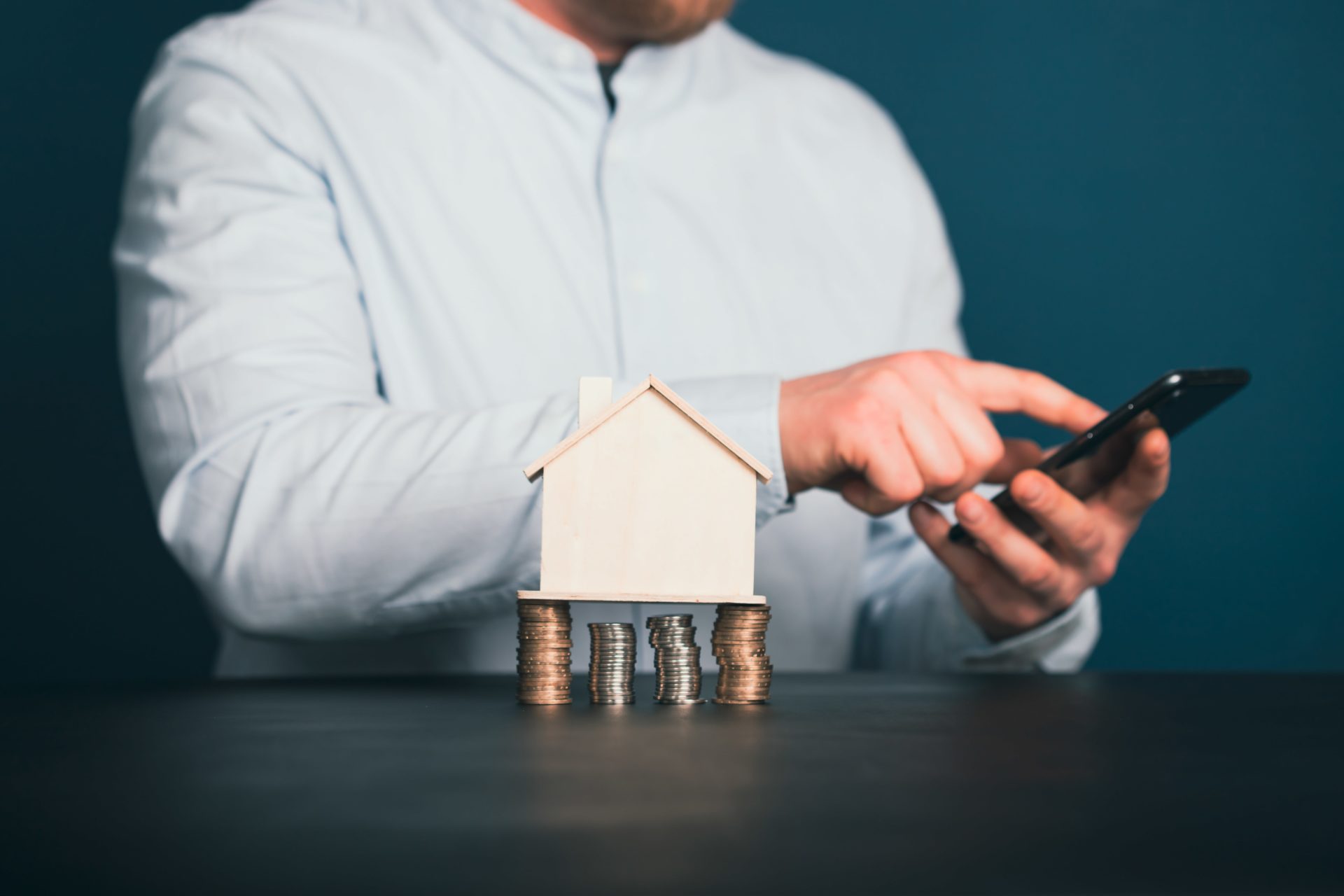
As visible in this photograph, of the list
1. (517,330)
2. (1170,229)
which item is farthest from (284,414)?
(1170,229)

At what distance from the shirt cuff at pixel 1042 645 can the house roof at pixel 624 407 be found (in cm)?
53

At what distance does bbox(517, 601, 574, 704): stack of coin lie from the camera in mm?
649

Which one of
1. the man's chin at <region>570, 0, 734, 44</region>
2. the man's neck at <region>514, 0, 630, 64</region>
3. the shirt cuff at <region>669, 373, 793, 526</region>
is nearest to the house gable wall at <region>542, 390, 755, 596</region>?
the shirt cuff at <region>669, 373, 793, 526</region>

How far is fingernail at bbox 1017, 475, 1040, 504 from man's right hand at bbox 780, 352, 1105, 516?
0.04 meters

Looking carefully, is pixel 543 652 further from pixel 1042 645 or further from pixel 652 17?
pixel 652 17

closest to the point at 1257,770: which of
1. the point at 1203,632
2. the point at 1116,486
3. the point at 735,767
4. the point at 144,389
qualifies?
the point at 735,767

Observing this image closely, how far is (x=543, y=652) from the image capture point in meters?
0.65

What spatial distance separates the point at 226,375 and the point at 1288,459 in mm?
1798

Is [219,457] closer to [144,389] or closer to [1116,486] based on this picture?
[144,389]

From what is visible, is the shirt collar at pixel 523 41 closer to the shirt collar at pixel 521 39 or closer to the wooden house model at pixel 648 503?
the shirt collar at pixel 521 39

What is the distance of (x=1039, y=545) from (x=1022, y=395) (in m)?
0.17

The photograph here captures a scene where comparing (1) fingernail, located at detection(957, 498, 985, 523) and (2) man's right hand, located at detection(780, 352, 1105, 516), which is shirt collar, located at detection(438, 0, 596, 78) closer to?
(2) man's right hand, located at detection(780, 352, 1105, 516)

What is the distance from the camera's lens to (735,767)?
0.43 m

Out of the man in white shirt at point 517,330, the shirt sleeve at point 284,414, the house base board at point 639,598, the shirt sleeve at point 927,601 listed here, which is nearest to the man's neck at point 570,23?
the man in white shirt at point 517,330
